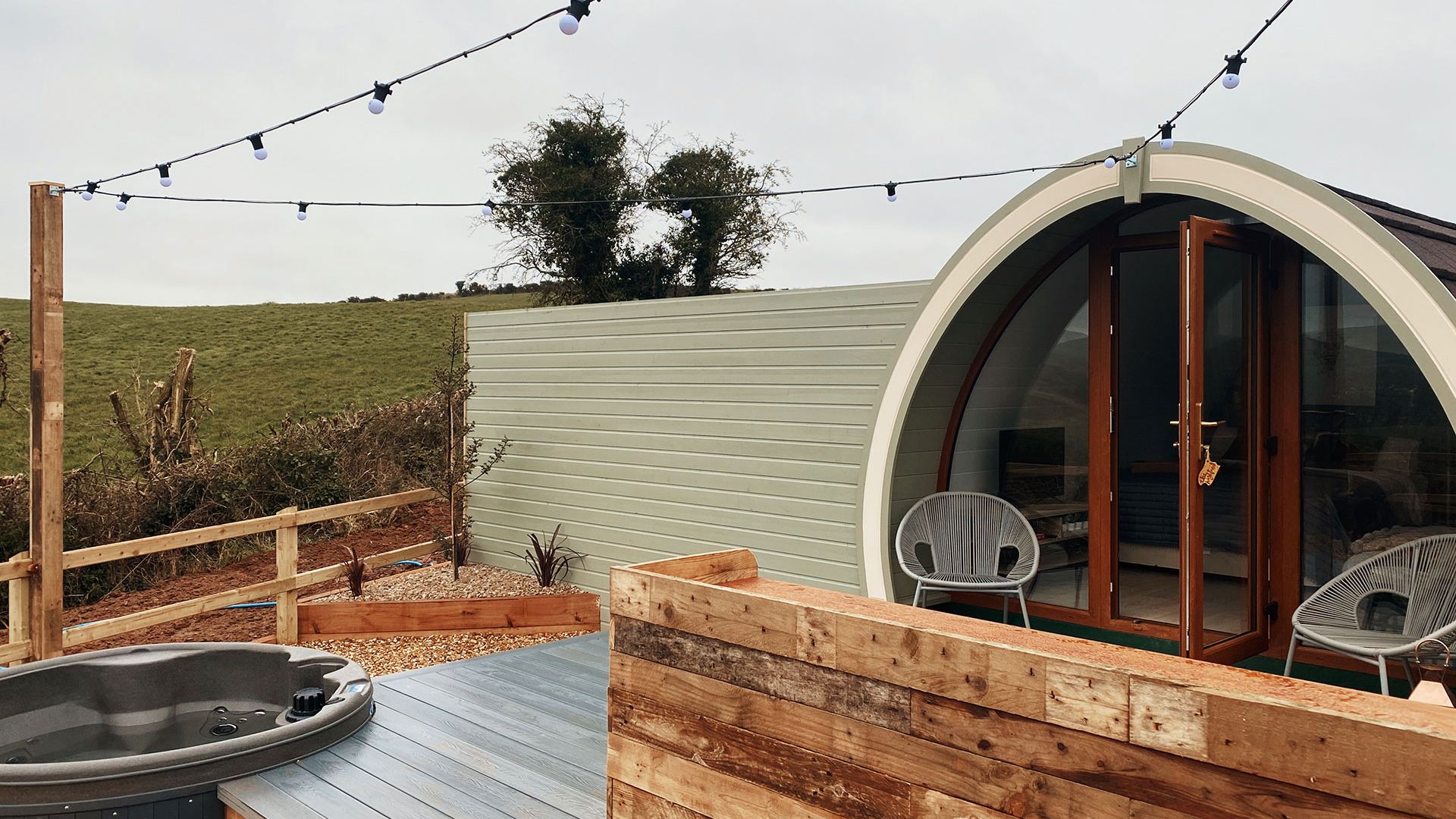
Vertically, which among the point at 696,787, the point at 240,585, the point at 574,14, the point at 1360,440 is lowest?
the point at 240,585

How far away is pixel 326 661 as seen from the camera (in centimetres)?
564

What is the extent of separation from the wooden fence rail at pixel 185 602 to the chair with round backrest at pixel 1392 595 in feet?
20.8

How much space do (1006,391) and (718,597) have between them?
3.30 metres

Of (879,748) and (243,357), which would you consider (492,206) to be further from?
(243,357)

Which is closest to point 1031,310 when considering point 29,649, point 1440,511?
point 1440,511

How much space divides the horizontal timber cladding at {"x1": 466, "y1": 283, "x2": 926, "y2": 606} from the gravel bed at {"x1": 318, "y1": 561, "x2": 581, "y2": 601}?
19 centimetres

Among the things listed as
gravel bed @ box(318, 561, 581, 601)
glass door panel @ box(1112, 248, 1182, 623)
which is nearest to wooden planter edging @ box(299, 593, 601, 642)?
gravel bed @ box(318, 561, 581, 601)

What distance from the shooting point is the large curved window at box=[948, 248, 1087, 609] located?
527 cm

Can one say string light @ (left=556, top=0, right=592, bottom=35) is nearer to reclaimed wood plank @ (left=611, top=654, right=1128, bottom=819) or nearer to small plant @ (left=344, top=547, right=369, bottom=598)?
reclaimed wood plank @ (left=611, top=654, right=1128, bottom=819)

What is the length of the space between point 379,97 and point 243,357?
22272 millimetres

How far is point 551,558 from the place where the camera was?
7.75 meters

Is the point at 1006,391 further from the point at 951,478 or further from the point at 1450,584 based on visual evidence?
the point at 1450,584

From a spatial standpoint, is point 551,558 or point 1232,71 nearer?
point 1232,71

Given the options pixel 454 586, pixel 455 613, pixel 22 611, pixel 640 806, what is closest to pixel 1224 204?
pixel 640 806
